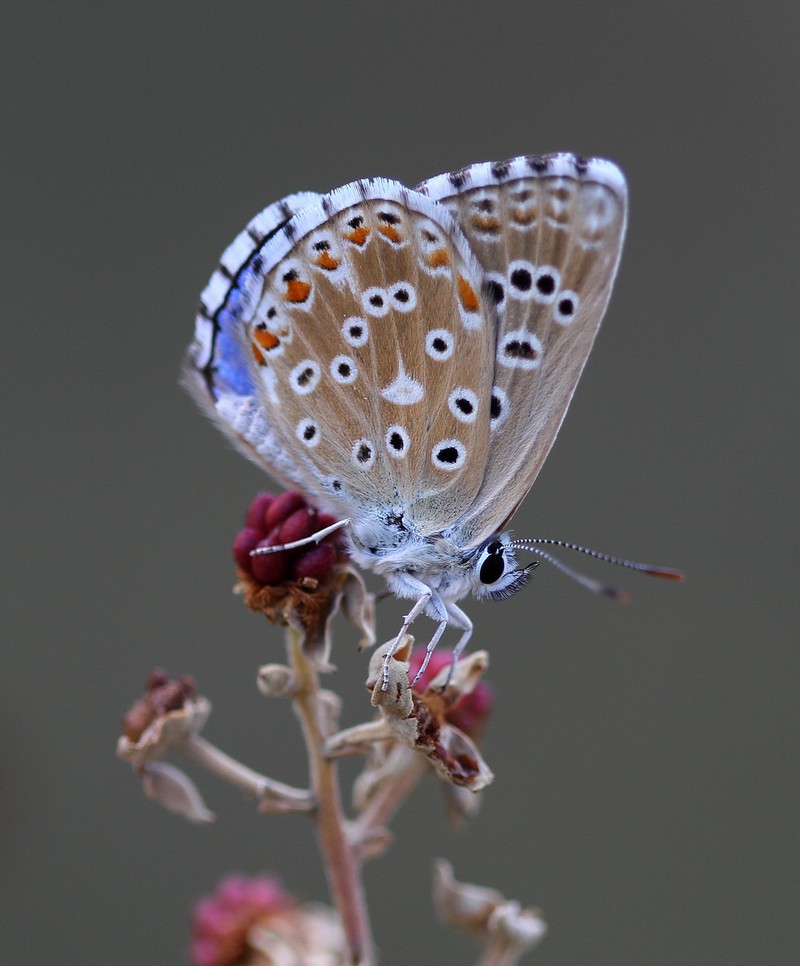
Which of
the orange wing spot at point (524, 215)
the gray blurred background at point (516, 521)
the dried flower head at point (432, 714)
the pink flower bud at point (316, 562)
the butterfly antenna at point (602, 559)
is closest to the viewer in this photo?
the dried flower head at point (432, 714)

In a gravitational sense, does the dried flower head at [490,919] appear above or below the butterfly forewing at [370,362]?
below

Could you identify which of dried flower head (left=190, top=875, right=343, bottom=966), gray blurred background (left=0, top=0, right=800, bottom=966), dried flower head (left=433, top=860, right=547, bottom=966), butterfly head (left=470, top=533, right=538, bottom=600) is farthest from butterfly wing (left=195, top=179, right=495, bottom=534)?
gray blurred background (left=0, top=0, right=800, bottom=966)

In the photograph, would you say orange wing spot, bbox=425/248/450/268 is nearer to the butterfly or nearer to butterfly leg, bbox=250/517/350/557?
the butterfly

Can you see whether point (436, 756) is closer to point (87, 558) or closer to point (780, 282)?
point (87, 558)

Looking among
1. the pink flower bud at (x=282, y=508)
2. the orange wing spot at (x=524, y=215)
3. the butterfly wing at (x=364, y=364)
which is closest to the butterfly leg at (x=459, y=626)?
the butterfly wing at (x=364, y=364)

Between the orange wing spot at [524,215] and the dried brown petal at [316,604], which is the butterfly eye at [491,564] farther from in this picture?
the orange wing spot at [524,215]

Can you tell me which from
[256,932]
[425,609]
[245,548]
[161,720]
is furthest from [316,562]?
[256,932]

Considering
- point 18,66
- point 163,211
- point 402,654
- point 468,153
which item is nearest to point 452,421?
point 402,654
